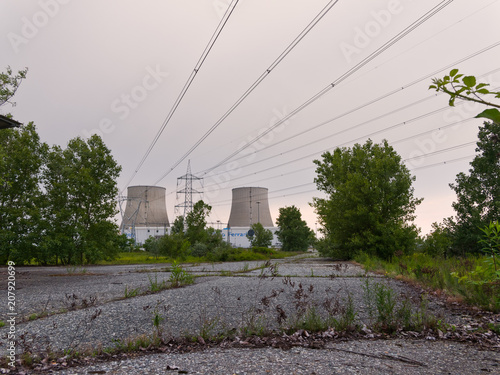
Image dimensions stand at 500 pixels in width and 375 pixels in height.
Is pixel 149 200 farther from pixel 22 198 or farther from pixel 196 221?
pixel 22 198

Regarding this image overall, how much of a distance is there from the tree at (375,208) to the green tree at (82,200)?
14.0 m

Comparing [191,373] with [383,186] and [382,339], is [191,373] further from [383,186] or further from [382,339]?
[383,186]

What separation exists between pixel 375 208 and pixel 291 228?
2709 centimetres

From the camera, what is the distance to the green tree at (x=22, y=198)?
16.7m

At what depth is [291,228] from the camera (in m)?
46.9

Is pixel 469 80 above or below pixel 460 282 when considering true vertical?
above

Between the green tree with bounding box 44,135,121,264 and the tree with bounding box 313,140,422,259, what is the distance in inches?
549

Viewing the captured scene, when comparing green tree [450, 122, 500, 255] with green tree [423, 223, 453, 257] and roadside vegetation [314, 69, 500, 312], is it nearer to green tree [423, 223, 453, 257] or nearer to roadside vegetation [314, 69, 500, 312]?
roadside vegetation [314, 69, 500, 312]

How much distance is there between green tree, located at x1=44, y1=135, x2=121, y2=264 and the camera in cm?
1856

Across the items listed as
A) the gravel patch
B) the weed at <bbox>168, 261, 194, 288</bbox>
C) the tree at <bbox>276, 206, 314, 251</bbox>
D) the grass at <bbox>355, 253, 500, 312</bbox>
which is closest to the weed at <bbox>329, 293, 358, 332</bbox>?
the gravel patch

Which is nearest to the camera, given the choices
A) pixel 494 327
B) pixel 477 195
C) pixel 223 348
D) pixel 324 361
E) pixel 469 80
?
pixel 469 80

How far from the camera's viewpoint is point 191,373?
9.93 ft

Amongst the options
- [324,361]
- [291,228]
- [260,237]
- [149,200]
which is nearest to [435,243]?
[324,361]

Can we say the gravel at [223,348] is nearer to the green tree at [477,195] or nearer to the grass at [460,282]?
the grass at [460,282]
